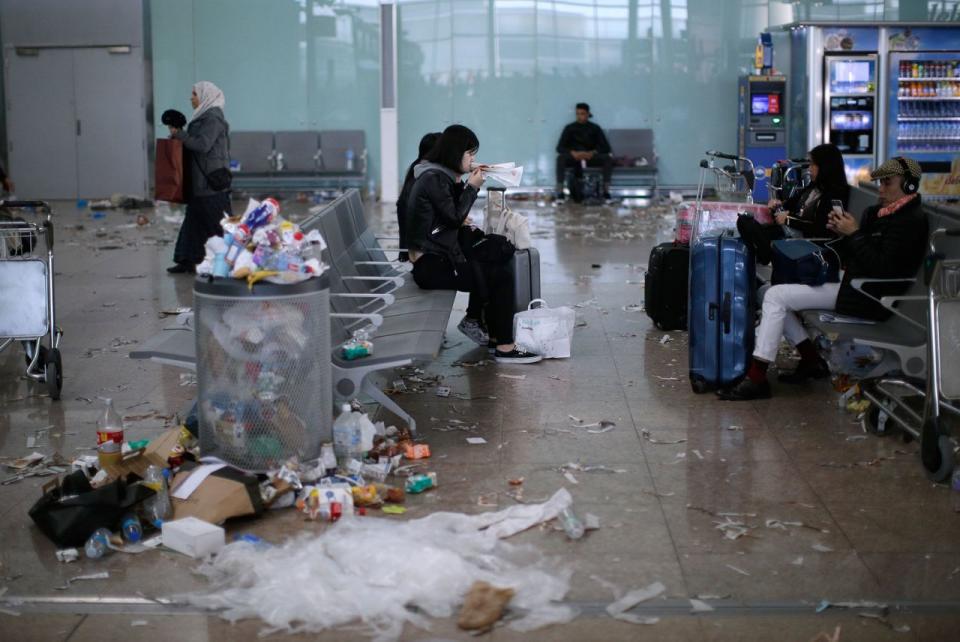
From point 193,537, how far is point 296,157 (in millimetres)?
17161

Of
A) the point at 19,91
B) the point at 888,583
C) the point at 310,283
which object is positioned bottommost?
the point at 888,583

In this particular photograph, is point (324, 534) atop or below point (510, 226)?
below

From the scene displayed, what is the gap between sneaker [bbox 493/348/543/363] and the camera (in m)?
8.03

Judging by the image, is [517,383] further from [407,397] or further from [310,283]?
[310,283]

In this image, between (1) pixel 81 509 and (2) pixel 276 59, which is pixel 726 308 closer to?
(1) pixel 81 509

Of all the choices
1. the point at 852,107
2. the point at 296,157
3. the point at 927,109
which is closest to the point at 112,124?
the point at 296,157

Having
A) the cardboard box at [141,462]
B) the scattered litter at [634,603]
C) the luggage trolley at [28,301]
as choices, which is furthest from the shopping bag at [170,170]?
the scattered litter at [634,603]

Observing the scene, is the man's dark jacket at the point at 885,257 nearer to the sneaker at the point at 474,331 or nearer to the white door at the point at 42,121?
the sneaker at the point at 474,331

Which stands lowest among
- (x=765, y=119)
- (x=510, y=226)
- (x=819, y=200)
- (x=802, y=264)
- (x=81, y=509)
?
(x=81, y=509)

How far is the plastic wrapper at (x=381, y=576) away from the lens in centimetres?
415

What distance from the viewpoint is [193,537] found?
4.72 metres

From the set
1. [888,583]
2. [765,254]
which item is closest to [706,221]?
[765,254]

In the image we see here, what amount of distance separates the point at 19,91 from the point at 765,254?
18.2 metres

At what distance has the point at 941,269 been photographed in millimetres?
5812
